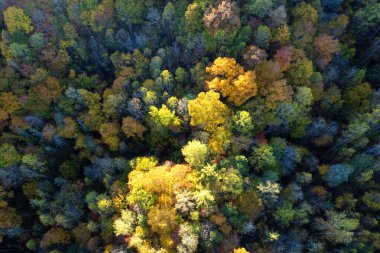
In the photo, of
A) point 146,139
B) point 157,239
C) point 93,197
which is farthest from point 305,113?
point 93,197

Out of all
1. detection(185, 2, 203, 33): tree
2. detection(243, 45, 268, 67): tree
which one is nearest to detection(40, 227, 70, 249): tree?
detection(185, 2, 203, 33): tree

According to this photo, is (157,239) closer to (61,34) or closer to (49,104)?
(49,104)

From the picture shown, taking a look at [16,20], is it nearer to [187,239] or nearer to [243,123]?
[243,123]

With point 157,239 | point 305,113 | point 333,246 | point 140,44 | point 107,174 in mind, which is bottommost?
point 157,239

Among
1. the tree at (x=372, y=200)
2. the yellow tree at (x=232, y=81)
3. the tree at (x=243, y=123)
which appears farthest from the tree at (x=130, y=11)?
the tree at (x=372, y=200)

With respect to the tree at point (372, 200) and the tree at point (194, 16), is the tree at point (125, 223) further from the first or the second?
the tree at point (372, 200)

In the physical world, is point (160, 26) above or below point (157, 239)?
above

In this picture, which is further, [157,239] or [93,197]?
[93,197]
